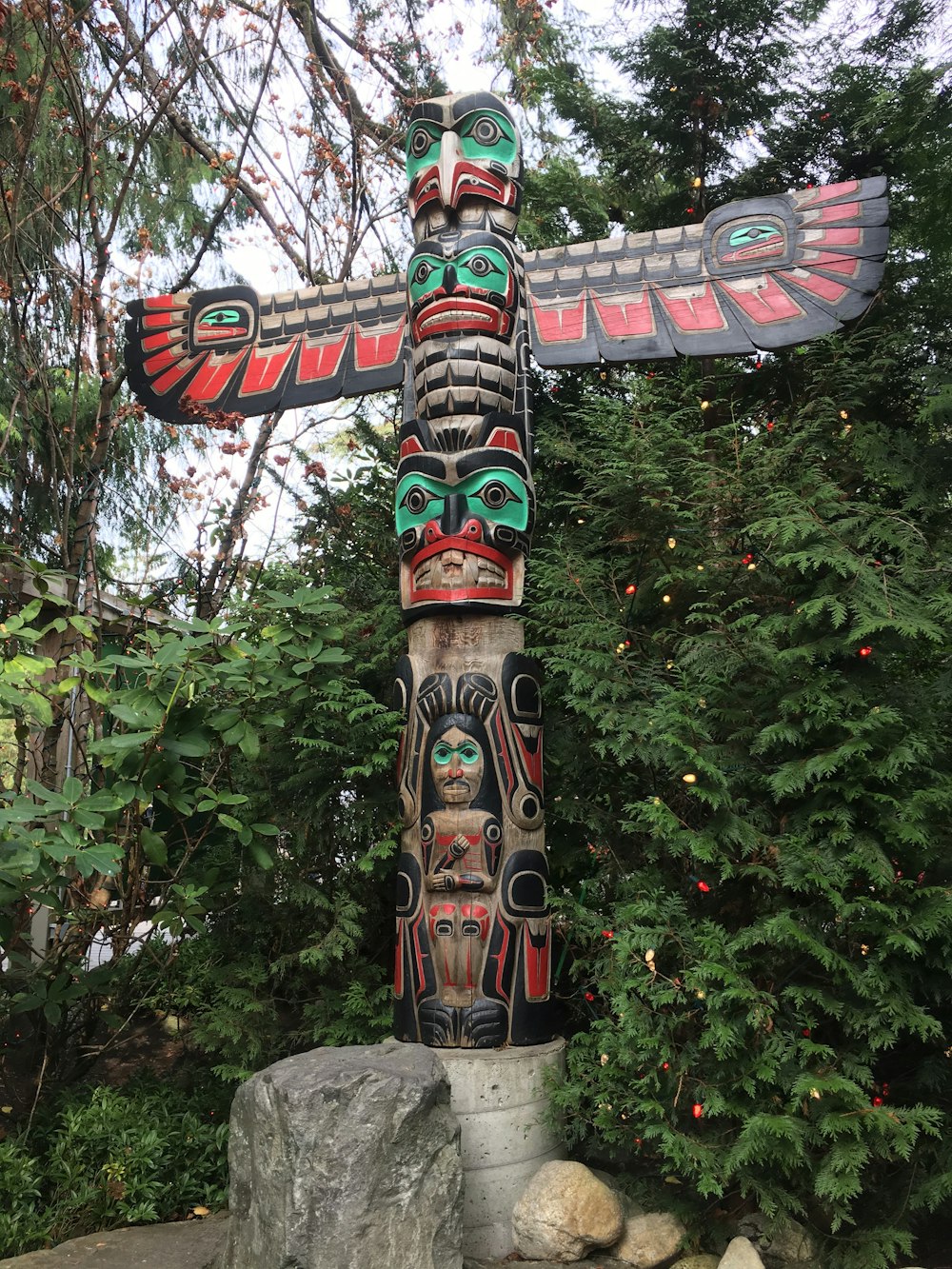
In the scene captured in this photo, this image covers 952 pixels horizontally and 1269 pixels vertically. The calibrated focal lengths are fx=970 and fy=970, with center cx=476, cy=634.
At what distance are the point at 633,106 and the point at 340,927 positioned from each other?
268 inches

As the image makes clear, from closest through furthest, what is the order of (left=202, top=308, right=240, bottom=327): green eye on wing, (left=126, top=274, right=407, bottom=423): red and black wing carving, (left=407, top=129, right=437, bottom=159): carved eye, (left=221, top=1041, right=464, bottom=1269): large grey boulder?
(left=221, top=1041, right=464, bottom=1269): large grey boulder → (left=407, top=129, right=437, bottom=159): carved eye → (left=126, top=274, right=407, bottom=423): red and black wing carving → (left=202, top=308, right=240, bottom=327): green eye on wing

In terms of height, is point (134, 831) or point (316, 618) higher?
point (316, 618)

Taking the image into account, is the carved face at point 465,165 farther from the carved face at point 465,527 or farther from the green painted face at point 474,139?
the carved face at point 465,527

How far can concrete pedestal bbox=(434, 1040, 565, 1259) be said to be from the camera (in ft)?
13.4

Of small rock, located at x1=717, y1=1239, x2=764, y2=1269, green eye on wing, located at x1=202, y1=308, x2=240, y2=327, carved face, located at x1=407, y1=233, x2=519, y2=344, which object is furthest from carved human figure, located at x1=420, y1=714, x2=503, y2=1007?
green eye on wing, located at x1=202, y1=308, x2=240, y2=327

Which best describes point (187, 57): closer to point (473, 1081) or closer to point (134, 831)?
point (134, 831)

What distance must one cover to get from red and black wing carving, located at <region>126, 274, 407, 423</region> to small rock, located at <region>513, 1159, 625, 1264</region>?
412 cm

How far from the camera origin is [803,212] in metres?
5.23

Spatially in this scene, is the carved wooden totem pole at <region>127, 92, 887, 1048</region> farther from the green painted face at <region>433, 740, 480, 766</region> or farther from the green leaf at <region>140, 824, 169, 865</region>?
→ the green leaf at <region>140, 824, 169, 865</region>

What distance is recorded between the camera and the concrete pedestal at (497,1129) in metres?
4.08

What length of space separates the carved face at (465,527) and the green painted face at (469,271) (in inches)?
38.9

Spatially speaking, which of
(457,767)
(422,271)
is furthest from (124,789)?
(422,271)

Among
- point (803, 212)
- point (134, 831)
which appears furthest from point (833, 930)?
point (803, 212)

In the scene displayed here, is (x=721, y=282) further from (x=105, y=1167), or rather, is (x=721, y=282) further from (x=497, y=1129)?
(x=105, y=1167)
